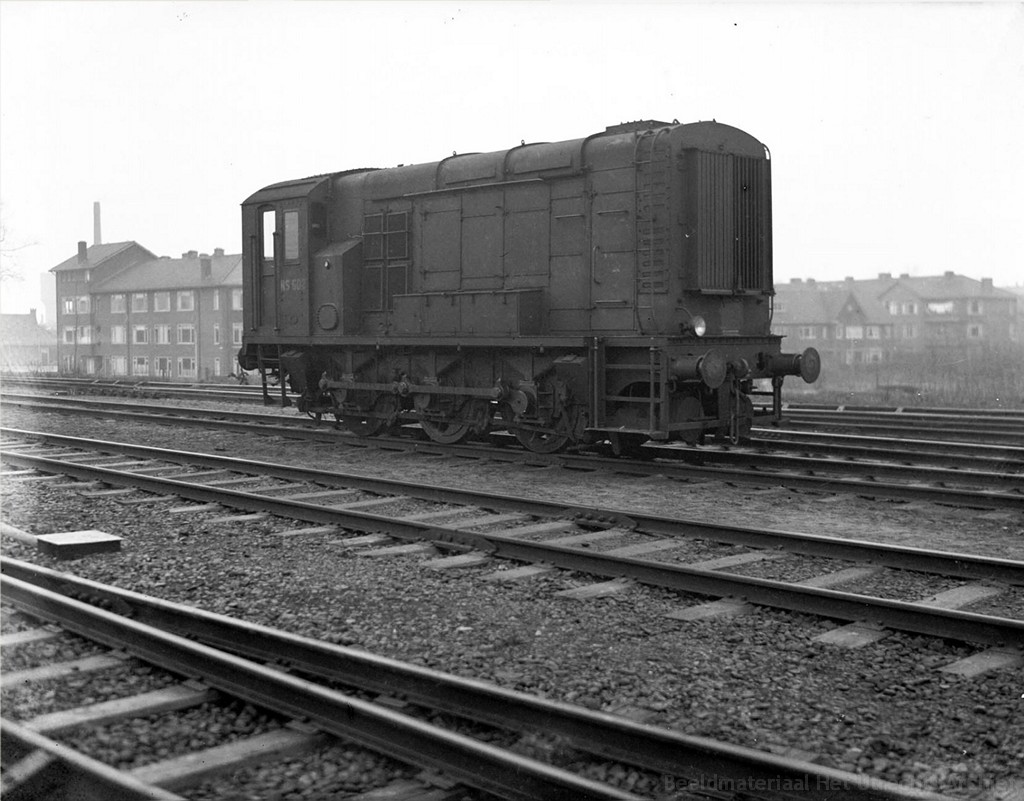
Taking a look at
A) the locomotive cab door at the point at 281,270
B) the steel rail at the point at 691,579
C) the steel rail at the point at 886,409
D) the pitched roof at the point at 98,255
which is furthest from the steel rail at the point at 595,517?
the pitched roof at the point at 98,255

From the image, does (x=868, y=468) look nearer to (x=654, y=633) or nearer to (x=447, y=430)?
(x=447, y=430)

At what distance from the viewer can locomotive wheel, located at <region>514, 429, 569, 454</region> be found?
1260 cm

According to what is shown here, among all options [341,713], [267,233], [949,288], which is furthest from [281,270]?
[949,288]

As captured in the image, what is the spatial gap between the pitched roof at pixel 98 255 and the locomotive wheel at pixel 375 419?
216 feet

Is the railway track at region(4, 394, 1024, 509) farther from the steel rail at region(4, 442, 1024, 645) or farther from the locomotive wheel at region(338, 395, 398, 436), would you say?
the steel rail at region(4, 442, 1024, 645)

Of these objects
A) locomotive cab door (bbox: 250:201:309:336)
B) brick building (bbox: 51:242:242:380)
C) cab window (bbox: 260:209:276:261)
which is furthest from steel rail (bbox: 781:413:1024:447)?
brick building (bbox: 51:242:242:380)

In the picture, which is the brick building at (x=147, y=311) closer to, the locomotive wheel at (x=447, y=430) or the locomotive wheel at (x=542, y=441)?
the locomotive wheel at (x=447, y=430)

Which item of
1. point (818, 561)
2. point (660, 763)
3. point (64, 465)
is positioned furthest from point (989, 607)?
point (64, 465)

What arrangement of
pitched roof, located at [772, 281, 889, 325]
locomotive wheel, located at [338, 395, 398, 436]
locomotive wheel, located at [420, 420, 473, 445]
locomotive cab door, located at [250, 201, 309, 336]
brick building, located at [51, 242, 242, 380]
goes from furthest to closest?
pitched roof, located at [772, 281, 889, 325] → brick building, located at [51, 242, 242, 380] → locomotive cab door, located at [250, 201, 309, 336] → locomotive wheel, located at [338, 395, 398, 436] → locomotive wheel, located at [420, 420, 473, 445]

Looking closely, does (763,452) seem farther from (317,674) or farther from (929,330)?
(929,330)

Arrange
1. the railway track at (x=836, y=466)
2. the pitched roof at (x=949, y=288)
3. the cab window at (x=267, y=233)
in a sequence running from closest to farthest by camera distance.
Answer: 1. the railway track at (x=836, y=466)
2. the cab window at (x=267, y=233)
3. the pitched roof at (x=949, y=288)

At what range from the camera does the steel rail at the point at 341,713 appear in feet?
11.6

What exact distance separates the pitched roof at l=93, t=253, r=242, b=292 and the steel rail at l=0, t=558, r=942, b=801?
62078mm

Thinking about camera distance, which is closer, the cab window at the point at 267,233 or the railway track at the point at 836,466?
the railway track at the point at 836,466
